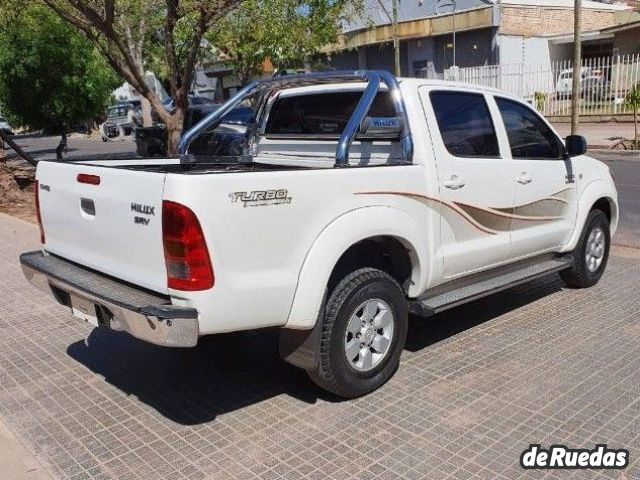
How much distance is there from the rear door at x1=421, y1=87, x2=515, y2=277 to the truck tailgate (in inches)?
73.8

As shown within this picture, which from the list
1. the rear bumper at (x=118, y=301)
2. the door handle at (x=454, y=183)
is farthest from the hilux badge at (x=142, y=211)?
the door handle at (x=454, y=183)

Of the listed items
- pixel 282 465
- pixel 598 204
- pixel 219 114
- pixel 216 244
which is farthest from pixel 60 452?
pixel 598 204

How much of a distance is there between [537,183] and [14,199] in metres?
10.4

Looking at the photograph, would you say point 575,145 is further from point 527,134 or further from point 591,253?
point 591,253

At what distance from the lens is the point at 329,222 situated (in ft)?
12.5

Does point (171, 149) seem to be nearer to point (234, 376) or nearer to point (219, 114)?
point (219, 114)

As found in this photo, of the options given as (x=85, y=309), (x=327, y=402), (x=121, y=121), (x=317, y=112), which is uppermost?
(x=317, y=112)

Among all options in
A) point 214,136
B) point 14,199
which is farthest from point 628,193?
point 14,199

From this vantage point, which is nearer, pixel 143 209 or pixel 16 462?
pixel 143 209

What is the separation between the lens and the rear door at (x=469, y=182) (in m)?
4.58

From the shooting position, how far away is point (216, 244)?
337 cm

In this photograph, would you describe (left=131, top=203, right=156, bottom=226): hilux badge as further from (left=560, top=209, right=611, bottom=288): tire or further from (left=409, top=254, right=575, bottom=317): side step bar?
(left=560, top=209, right=611, bottom=288): tire

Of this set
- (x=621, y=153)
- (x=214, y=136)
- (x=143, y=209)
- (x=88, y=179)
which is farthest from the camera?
(x=621, y=153)

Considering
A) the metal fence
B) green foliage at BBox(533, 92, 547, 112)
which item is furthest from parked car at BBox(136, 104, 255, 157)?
green foliage at BBox(533, 92, 547, 112)
